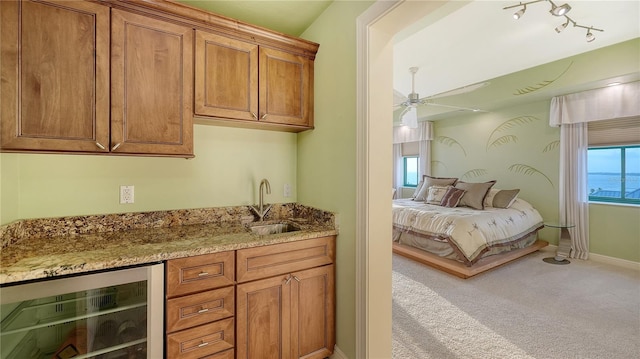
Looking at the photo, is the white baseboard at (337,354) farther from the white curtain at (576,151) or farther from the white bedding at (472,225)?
the white curtain at (576,151)

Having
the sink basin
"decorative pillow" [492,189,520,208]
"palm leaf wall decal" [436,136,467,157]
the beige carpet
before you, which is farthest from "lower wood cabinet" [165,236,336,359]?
"palm leaf wall decal" [436,136,467,157]

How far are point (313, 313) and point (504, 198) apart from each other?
4.06m

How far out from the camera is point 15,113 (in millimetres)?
1283

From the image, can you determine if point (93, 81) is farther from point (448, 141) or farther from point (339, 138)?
point (448, 141)

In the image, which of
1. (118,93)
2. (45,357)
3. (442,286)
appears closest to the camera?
(45,357)

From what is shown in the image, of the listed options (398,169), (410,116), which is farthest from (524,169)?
(398,169)

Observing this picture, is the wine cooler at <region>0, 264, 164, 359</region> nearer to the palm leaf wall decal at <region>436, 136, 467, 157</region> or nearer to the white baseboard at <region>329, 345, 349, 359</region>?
the white baseboard at <region>329, 345, 349, 359</region>

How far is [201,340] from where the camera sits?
1.39 m

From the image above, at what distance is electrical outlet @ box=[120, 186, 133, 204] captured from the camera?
1.78m

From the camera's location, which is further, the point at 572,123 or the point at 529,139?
the point at 529,139

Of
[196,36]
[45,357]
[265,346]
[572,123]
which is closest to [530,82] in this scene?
[572,123]

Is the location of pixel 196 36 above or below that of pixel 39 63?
above

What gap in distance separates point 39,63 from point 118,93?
33 centimetres

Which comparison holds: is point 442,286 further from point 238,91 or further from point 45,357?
point 45,357
